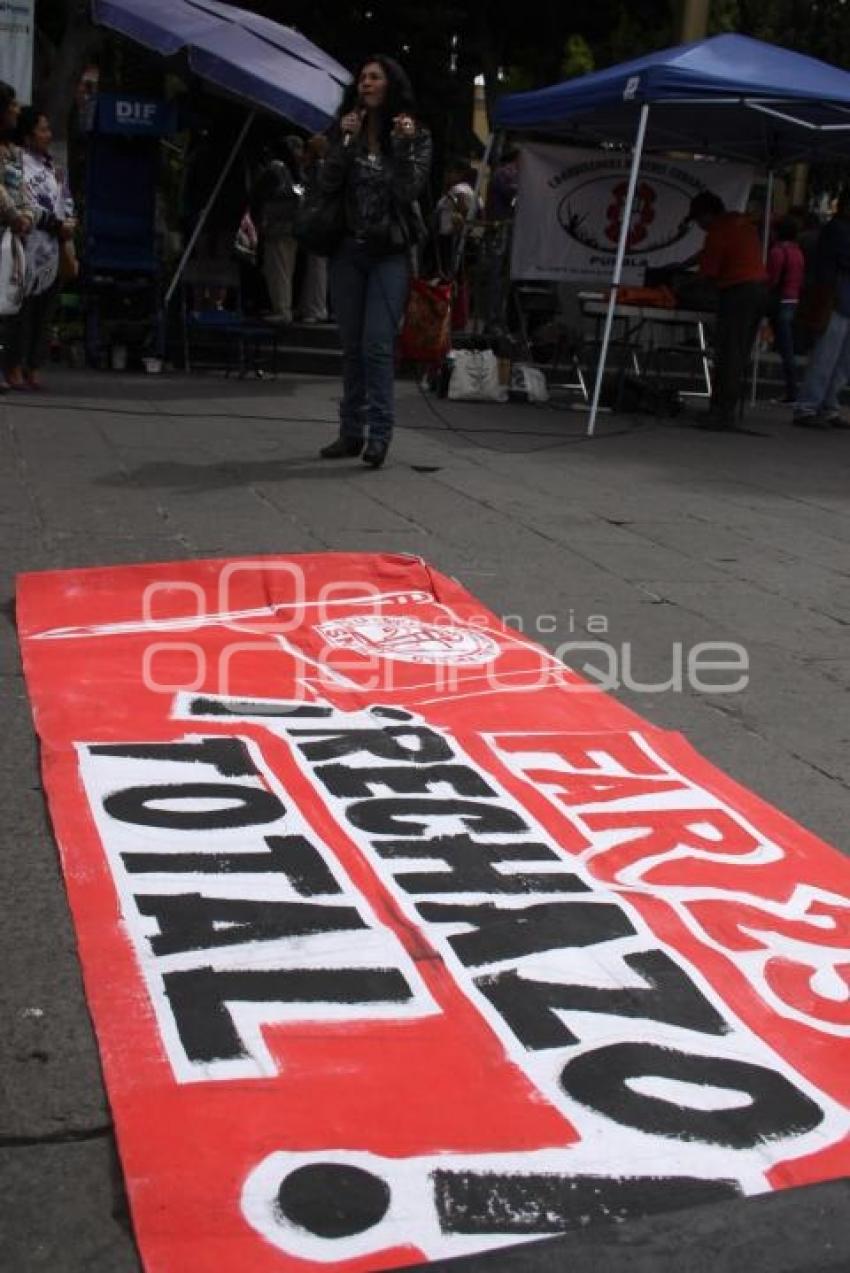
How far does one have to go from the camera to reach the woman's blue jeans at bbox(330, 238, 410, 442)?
744 cm

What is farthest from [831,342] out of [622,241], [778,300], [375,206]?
[375,206]

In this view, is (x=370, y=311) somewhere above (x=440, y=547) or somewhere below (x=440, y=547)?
above

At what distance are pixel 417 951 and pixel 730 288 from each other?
9.01m

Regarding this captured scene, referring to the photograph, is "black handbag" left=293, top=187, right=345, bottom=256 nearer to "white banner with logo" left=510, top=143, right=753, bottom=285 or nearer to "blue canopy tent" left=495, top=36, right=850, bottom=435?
"blue canopy tent" left=495, top=36, right=850, bottom=435

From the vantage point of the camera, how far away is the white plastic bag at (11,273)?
8.84 metres

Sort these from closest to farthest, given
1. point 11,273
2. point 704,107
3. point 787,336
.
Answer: point 11,273
point 704,107
point 787,336

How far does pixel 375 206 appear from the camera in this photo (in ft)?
23.8

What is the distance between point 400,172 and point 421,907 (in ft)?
16.3

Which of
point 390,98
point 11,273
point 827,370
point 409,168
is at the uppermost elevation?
point 390,98

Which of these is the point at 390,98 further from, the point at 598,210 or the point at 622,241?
the point at 598,210

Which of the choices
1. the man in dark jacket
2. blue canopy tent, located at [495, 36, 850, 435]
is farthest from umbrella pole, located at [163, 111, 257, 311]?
the man in dark jacket

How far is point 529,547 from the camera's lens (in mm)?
6484

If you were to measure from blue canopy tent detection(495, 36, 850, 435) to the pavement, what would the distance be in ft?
5.81

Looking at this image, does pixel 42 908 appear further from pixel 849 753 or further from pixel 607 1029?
pixel 849 753
